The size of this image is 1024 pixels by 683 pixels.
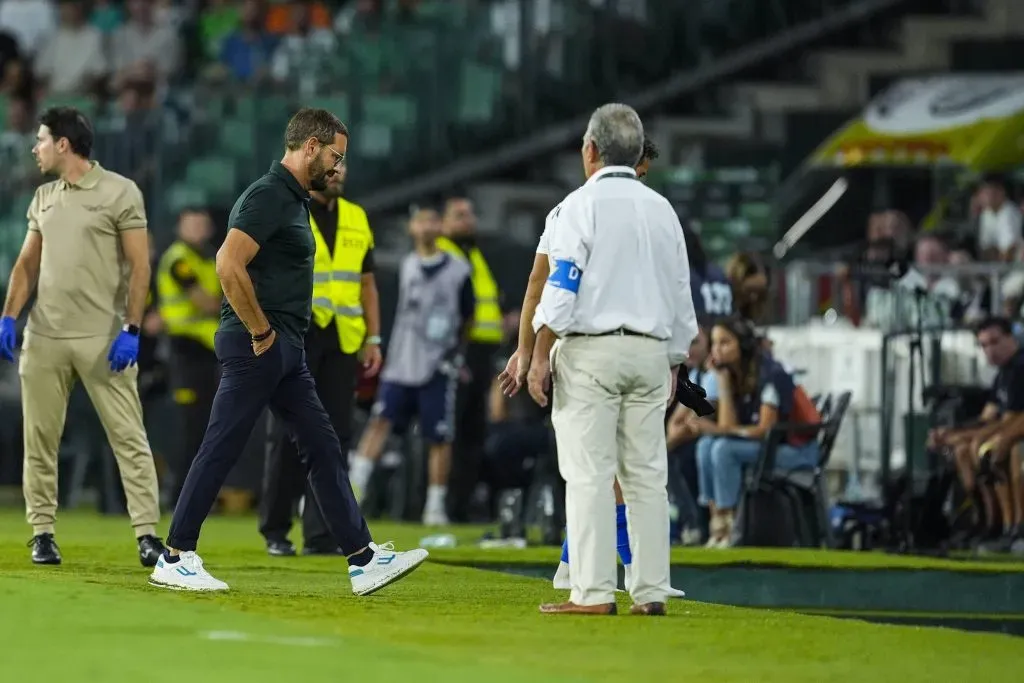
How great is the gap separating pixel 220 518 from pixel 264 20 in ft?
26.8

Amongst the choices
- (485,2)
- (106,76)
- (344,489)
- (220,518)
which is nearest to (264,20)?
(106,76)

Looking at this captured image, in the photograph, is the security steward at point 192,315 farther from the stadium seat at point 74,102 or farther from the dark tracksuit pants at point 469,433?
the stadium seat at point 74,102

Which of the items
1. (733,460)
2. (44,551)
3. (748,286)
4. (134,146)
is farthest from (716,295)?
(134,146)

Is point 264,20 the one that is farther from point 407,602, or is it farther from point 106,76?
point 407,602

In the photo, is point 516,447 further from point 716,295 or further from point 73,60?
point 73,60

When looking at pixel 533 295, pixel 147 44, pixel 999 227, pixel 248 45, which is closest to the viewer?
pixel 533 295

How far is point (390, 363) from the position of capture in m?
18.0

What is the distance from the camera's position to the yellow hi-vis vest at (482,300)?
18422 millimetres

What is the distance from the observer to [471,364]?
1845 centimetres

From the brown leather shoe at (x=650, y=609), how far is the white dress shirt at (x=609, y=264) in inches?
40.3

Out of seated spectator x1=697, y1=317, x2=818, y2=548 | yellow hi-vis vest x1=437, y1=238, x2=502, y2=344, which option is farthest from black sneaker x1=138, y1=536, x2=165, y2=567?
yellow hi-vis vest x1=437, y1=238, x2=502, y2=344

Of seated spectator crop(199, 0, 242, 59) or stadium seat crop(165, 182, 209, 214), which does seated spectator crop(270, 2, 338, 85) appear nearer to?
stadium seat crop(165, 182, 209, 214)

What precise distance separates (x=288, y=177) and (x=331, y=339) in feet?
10.2

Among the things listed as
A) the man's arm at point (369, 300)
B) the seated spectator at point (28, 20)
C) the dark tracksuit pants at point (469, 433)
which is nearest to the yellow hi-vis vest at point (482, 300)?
the dark tracksuit pants at point (469, 433)
